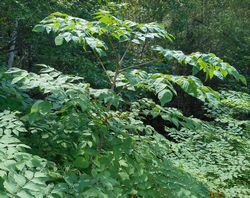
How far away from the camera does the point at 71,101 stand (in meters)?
1.83

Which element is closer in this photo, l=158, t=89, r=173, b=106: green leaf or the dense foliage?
the dense foliage

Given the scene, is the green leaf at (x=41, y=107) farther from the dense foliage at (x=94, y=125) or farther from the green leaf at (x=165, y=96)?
the green leaf at (x=165, y=96)

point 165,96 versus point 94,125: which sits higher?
point 165,96

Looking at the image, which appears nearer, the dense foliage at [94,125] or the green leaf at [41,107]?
the dense foliage at [94,125]

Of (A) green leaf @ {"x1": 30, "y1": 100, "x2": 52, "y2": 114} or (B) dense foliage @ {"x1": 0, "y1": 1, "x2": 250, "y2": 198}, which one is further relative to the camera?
(A) green leaf @ {"x1": 30, "y1": 100, "x2": 52, "y2": 114}

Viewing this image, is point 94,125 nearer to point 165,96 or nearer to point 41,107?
point 41,107

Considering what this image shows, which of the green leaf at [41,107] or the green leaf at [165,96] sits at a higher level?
the green leaf at [165,96]

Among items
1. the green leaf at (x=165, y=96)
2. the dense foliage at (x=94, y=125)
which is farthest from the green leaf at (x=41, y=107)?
the green leaf at (x=165, y=96)

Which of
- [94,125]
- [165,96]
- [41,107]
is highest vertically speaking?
[165,96]

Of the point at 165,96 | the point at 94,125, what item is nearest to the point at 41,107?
the point at 94,125

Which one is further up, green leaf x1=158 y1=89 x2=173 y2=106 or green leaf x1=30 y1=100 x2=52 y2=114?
green leaf x1=158 y1=89 x2=173 y2=106

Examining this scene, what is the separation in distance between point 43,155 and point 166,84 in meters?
0.91

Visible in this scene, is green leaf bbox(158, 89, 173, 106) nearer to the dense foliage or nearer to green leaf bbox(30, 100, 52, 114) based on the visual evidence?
the dense foliage

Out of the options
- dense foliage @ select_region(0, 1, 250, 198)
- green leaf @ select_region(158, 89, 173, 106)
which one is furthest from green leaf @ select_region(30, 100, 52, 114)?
green leaf @ select_region(158, 89, 173, 106)
